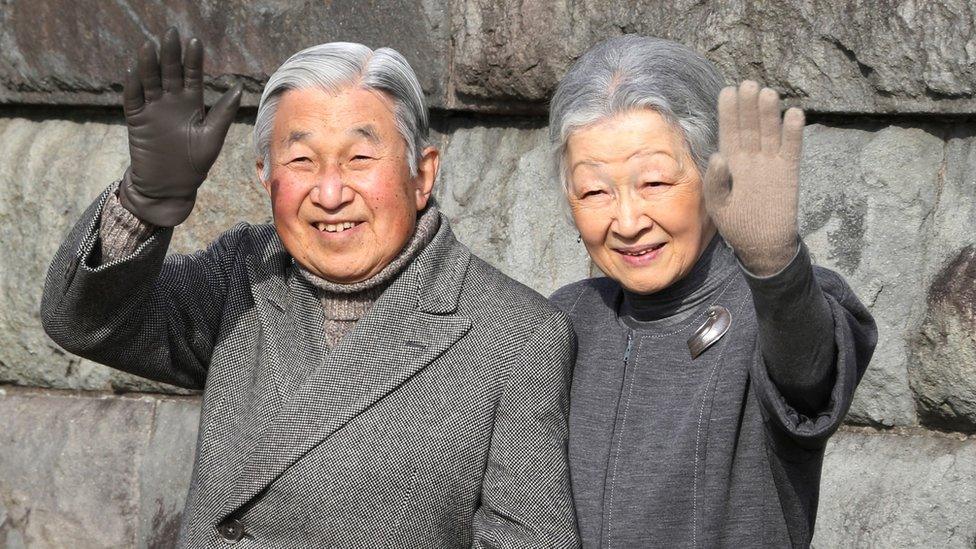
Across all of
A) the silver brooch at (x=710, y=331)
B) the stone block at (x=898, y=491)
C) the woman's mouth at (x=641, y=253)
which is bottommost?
the stone block at (x=898, y=491)

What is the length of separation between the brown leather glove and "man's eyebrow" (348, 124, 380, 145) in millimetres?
241

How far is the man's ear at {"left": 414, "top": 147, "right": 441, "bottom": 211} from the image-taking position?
2.63 metres

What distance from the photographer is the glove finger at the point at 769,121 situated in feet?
6.40

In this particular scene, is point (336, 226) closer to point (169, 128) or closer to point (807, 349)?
point (169, 128)

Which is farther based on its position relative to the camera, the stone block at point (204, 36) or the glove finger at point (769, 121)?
the stone block at point (204, 36)

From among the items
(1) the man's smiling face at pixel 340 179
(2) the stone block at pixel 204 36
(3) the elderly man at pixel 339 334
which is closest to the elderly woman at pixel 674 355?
(3) the elderly man at pixel 339 334

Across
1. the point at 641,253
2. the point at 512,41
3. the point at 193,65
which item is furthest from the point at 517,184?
the point at 193,65

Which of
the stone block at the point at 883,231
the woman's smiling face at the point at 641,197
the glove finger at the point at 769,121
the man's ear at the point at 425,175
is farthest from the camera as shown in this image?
the stone block at the point at 883,231

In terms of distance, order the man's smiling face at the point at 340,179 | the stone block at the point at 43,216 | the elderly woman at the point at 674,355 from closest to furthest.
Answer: the elderly woman at the point at 674,355 → the man's smiling face at the point at 340,179 → the stone block at the point at 43,216

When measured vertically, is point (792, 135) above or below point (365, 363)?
above

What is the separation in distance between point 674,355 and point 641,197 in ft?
0.94

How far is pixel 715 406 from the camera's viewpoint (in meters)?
2.34

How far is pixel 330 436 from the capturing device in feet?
8.15

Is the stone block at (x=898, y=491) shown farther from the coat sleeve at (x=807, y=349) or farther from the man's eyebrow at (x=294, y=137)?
the man's eyebrow at (x=294, y=137)
